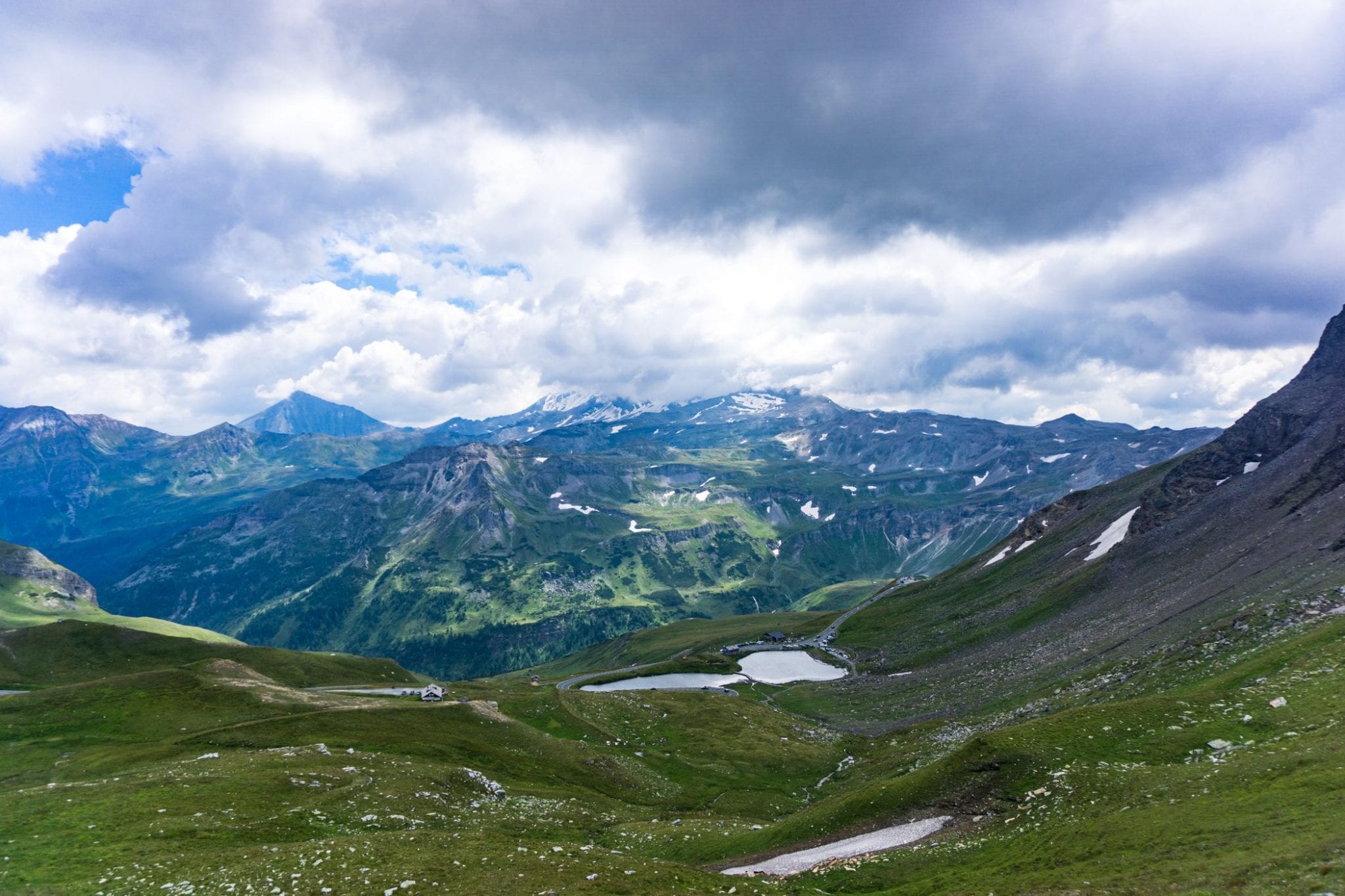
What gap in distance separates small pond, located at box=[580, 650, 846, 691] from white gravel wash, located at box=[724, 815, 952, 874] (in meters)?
113

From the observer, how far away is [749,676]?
551 feet

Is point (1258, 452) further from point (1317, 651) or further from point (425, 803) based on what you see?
point (425, 803)

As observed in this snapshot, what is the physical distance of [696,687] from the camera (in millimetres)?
162000

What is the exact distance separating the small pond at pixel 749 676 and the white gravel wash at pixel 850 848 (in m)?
113

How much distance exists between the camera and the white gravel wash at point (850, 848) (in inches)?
1641

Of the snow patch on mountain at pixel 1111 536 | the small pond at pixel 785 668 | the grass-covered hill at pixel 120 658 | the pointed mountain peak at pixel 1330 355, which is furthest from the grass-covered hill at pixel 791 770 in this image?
the pointed mountain peak at pixel 1330 355

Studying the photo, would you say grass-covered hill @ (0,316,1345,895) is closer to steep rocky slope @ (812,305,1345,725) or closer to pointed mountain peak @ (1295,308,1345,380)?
steep rocky slope @ (812,305,1345,725)

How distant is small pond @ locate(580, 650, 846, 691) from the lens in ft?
529

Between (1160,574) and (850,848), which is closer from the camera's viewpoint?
(850,848)

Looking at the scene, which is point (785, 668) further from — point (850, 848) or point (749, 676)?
point (850, 848)

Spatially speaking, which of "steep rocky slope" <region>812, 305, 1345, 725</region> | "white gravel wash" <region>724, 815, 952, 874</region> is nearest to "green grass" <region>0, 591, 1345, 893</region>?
"white gravel wash" <region>724, 815, 952, 874</region>

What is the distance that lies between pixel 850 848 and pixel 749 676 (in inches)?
5074

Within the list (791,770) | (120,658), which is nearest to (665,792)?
(791,770)

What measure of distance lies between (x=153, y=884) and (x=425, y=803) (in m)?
23.0
